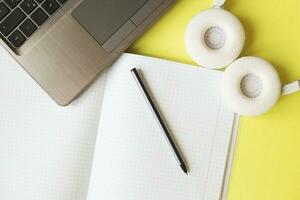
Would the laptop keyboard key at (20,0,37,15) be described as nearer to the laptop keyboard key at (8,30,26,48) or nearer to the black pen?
the laptop keyboard key at (8,30,26,48)

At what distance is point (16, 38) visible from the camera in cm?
62

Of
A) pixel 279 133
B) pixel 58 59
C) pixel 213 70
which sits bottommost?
pixel 279 133

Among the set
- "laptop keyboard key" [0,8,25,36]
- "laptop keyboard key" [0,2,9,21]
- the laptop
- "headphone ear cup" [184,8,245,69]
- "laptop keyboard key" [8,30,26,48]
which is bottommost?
"headphone ear cup" [184,8,245,69]

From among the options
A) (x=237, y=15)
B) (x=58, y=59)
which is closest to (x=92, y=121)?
(x=58, y=59)

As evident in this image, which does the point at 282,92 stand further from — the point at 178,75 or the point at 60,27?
the point at 60,27

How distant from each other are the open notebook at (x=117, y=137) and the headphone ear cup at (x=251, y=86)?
0.03 meters

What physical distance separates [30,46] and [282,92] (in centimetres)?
33

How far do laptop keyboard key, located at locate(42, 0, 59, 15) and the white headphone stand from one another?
0.56 ft

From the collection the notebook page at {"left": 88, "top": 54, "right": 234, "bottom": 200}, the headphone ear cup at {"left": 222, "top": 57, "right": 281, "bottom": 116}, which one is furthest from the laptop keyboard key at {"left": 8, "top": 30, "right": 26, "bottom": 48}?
the headphone ear cup at {"left": 222, "top": 57, "right": 281, "bottom": 116}

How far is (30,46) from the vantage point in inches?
24.9

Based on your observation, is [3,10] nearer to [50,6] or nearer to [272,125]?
[50,6]

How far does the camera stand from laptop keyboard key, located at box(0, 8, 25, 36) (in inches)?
24.2

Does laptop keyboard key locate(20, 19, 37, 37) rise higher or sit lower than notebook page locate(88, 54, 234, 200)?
higher

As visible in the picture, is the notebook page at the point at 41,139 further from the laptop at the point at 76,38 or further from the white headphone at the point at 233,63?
the white headphone at the point at 233,63
